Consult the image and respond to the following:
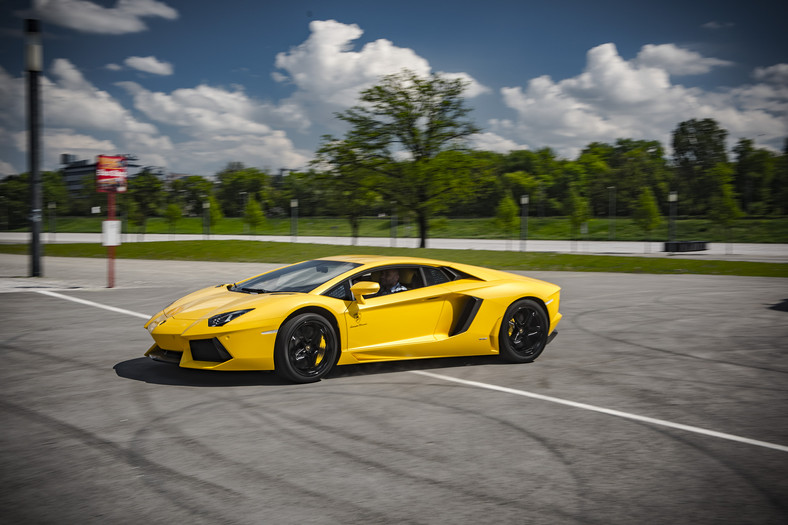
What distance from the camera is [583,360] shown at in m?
7.88

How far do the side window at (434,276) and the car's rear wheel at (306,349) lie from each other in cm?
139

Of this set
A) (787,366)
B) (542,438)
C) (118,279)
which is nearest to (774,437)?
(542,438)

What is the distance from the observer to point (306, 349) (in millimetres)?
6449

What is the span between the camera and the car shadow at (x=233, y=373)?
21.2 ft

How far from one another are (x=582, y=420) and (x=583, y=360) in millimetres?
2621

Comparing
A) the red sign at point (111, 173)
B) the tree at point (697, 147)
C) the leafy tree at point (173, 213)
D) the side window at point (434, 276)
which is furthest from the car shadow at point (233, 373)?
the tree at point (697, 147)

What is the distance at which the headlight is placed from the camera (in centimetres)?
617

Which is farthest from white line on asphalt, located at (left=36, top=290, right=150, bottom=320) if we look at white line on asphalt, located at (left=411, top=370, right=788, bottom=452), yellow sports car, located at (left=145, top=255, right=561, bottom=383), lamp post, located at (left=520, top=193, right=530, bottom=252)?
lamp post, located at (left=520, top=193, right=530, bottom=252)

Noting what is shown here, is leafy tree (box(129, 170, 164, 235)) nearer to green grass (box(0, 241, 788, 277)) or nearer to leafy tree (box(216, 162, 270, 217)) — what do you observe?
leafy tree (box(216, 162, 270, 217))

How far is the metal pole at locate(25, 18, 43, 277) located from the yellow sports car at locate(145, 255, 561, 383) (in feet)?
45.2

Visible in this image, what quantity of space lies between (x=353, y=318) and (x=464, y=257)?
26.3 m

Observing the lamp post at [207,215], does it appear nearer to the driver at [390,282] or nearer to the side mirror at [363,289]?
the driver at [390,282]

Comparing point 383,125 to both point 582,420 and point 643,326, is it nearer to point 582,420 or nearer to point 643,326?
point 643,326

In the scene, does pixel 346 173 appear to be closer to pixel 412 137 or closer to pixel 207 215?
pixel 412 137
